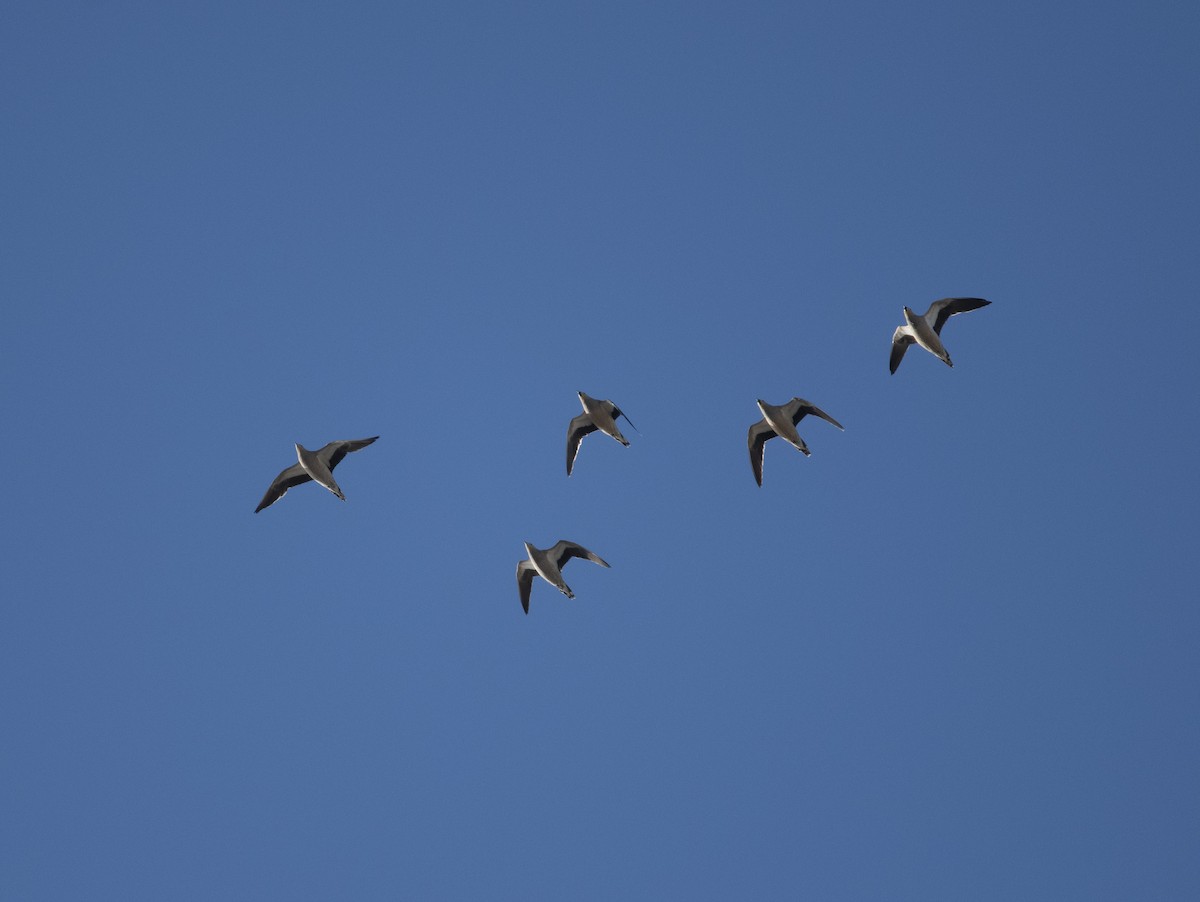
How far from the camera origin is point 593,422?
3925 centimetres

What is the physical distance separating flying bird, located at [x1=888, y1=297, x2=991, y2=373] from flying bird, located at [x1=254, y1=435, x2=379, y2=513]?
17.4 metres

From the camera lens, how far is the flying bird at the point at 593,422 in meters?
37.8

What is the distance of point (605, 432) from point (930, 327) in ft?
35.7

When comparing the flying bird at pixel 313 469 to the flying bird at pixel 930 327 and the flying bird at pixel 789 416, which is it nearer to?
the flying bird at pixel 789 416

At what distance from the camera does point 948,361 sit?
118ft

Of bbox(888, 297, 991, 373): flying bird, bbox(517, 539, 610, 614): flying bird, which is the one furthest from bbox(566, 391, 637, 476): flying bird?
bbox(888, 297, 991, 373): flying bird

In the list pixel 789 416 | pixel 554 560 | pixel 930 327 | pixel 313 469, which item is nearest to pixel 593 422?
pixel 554 560

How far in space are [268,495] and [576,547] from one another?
9908 mm

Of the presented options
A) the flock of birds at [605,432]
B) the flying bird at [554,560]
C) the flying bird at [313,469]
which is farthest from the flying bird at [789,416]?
the flying bird at [313,469]

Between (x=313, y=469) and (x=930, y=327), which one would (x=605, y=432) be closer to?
(x=313, y=469)

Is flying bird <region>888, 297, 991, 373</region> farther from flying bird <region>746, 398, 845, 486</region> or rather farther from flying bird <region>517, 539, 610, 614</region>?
flying bird <region>517, 539, 610, 614</region>

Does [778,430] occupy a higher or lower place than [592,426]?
lower

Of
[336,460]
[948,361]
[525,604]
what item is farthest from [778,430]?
[336,460]

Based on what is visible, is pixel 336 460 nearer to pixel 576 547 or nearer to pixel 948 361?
pixel 576 547
